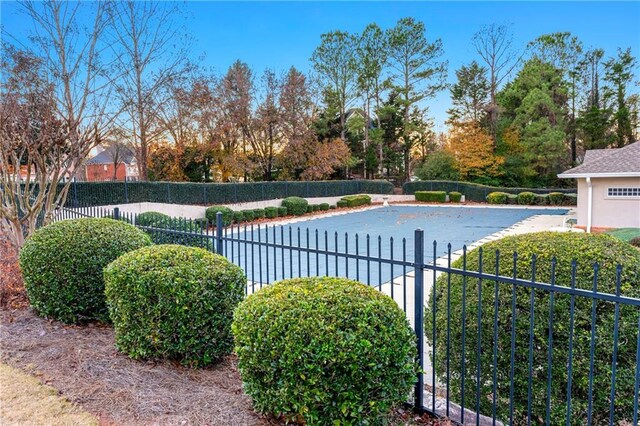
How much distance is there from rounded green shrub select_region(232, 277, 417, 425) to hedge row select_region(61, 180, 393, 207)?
14.9m

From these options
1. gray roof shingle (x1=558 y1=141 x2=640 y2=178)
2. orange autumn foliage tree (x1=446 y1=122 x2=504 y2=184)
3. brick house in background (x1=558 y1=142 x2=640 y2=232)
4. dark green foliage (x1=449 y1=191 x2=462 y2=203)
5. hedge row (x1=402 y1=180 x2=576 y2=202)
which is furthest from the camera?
orange autumn foliage tree (x1=446 y1=122 x2=504 y2=184)

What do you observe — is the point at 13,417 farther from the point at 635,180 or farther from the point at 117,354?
the point at 635,180

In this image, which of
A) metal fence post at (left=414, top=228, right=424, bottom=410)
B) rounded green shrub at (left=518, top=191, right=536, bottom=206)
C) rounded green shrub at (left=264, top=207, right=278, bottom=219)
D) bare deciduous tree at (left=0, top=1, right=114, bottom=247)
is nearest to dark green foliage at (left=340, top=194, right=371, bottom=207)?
rounded green shrub at (left=264, top=207, right=278, bottom=219)

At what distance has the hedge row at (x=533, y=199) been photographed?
24516 mm

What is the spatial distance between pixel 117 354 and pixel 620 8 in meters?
18.9

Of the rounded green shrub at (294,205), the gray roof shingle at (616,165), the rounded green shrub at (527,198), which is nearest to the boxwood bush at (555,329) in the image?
the gray roof shingle at (616,165)

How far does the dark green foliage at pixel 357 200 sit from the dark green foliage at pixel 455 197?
19.2 feet

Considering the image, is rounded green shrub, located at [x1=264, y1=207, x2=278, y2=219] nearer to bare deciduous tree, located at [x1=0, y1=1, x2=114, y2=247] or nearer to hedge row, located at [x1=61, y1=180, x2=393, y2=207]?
hedge row, located at [x1=61, y1=180, x2=393, y2=207]

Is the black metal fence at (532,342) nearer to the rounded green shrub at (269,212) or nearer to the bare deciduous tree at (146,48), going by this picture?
the bare deciduous tree at (146,48)

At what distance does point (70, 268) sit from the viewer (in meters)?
4.15

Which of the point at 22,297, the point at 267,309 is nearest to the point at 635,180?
the point at 267,309

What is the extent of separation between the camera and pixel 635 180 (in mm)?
13492

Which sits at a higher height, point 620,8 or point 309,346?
point 620,8

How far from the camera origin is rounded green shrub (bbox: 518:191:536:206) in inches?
995
